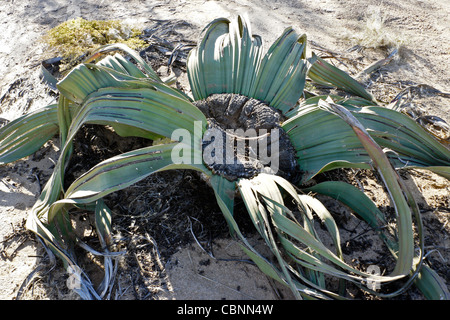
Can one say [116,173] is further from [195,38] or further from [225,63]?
[195,38]

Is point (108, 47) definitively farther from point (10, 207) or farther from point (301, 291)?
point (301, 291)

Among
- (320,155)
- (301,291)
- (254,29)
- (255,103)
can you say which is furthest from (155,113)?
(254,29)

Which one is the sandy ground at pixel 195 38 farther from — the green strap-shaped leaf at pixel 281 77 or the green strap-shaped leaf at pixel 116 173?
the green strap-shaped leaf at pixel 281 77

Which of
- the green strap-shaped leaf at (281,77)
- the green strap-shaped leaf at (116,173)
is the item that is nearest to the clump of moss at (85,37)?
the green strap-shaped leaf at (281,77)

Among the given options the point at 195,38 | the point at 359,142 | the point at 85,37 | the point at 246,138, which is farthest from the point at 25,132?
the point at 359,142

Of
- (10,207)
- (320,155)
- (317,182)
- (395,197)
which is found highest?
(395,197)

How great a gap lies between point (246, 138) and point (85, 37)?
1.34 meters

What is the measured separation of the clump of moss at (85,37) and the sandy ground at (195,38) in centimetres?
15

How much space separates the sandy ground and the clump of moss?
15 cm

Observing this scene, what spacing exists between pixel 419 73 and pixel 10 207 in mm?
2253

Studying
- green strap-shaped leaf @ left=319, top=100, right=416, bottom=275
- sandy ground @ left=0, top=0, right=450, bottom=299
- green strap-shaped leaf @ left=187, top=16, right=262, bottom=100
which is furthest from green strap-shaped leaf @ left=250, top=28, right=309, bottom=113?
sandy ground @ left=0, top=0, right=450, bottom=299

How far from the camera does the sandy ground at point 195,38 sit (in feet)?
4.60

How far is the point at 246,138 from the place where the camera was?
64.2 inches

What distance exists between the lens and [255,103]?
171cm
